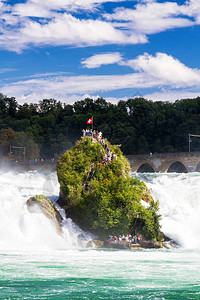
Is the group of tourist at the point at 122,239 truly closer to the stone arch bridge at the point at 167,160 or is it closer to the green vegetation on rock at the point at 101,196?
the green vegetation on rock at the point at 101,196

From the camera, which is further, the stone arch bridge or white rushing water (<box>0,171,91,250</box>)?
the stone arch bridge

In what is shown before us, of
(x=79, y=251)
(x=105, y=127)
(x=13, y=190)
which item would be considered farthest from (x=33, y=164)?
(x=79, y=251)

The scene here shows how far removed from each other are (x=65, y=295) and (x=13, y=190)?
20.7 meters

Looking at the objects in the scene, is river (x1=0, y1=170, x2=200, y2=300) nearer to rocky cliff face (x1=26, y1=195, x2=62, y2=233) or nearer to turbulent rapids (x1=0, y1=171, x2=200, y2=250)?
turbulent rapids (x1=0, y1=171, x2=200, y2=250)

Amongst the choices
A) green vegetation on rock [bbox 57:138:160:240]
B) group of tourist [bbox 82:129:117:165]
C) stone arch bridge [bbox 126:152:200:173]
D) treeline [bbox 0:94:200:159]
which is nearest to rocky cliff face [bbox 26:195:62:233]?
green vegetation on rock [bbox 57:138:160:240]

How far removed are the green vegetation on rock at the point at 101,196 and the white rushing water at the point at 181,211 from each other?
2.45 meters

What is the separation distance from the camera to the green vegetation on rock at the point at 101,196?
37878 millimetres

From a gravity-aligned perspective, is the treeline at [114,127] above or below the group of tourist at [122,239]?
above

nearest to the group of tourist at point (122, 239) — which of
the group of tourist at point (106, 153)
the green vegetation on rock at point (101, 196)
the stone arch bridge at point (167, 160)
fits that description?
the green vegetation on rock at point (101, 196)

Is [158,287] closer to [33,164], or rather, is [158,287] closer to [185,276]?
[185,276]

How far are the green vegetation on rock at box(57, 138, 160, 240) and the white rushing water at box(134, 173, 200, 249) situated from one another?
2450 mm

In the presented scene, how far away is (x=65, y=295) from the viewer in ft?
75.1

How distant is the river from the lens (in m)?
23.5

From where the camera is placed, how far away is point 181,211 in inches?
1834
